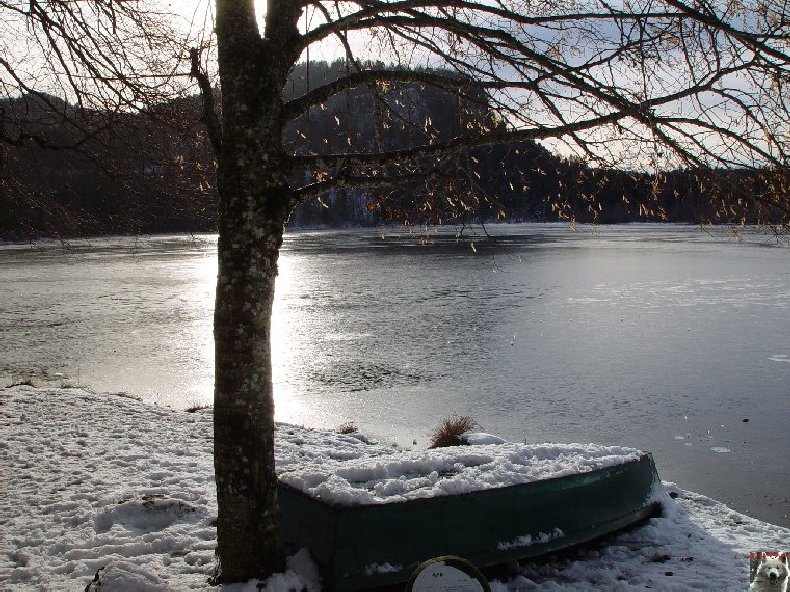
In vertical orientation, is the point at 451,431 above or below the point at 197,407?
above

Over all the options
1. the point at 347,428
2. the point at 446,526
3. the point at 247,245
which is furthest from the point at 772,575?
the point at 347,428

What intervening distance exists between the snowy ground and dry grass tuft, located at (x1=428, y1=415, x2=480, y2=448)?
0.81 m

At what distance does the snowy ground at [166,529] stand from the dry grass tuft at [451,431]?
0.81 m

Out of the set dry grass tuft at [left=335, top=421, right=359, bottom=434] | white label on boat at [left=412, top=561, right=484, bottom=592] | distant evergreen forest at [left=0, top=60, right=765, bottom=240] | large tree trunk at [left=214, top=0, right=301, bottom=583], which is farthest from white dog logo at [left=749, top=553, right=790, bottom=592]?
dry grass tuft at [left=335, top=421, right=359, bottom=434]

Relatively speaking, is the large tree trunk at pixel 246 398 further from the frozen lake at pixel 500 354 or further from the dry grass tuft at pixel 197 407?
the dry grass tuft at pixel 197 407

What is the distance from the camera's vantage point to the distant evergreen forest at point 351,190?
14.5 feet

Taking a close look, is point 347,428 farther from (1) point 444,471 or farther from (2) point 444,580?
(2) point 444,580

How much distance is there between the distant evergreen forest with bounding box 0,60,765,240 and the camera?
443cm

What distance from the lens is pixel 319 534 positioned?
4.02 m

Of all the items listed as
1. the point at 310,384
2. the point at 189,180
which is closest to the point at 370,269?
the point at 310,384

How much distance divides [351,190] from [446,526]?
2.59 metres

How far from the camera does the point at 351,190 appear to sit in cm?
546

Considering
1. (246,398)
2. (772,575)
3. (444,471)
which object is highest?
(246,398)

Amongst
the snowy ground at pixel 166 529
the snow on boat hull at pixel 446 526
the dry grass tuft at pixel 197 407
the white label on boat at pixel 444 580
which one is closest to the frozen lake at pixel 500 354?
the dry grass tuft at pixel 197 407
